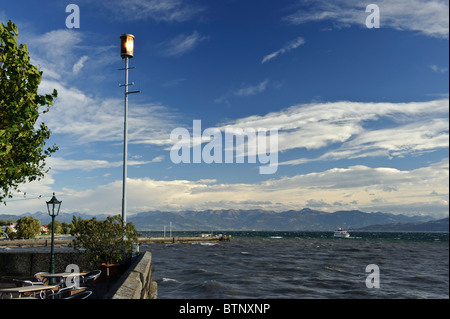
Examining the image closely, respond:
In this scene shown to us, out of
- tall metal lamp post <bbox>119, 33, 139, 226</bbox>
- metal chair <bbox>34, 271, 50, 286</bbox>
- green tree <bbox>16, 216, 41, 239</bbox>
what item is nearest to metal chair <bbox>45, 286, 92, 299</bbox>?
metal chair <bbox>34, 271, 50, 286</bbox>

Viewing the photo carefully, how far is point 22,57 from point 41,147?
396 centimetres

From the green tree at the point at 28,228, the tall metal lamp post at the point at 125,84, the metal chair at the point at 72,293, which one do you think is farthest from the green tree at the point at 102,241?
the green tree at the point at 28,228

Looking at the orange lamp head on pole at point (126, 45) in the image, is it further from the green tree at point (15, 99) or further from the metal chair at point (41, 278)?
the metal chair at point (41, 278)

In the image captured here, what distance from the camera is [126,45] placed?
19.4m

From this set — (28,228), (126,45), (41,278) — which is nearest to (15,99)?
(41,278)

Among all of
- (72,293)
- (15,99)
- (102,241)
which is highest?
(15,99)

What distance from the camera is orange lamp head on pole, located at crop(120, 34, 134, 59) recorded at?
19.3 meters

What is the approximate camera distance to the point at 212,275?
3419 cm

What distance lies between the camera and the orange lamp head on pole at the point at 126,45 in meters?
19.3

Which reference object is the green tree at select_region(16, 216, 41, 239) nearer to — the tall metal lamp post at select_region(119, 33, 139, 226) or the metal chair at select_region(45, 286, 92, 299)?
the tall metal lamp post at select_region(119, 33, 139, 226)

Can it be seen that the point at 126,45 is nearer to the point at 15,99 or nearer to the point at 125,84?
the point at 125,84
